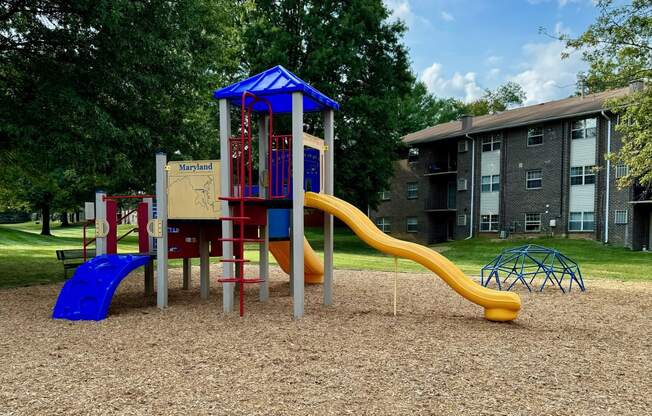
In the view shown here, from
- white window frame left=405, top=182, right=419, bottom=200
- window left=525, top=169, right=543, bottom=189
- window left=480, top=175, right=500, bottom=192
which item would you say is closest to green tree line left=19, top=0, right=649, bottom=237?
window left=525, top=169, right=543, bottom=189

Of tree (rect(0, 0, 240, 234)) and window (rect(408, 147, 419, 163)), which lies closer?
tree (rect(0, 0, 240, 234))

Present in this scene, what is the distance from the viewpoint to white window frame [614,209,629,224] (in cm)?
2781

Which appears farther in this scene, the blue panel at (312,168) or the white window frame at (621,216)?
the white window frame at (621,216)

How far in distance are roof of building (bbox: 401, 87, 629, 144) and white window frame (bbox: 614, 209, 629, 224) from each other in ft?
18.9

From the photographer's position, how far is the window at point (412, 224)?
40737 millimetres

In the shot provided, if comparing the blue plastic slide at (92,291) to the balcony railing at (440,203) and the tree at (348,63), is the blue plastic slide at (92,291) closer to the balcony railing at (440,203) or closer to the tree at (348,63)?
the tree at (348,63)

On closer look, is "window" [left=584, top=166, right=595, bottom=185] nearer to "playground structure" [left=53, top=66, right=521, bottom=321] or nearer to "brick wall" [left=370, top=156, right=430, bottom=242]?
"brick wall" [left=370, top=156, right=430, bottom=242]

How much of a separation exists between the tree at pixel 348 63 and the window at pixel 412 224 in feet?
38.4

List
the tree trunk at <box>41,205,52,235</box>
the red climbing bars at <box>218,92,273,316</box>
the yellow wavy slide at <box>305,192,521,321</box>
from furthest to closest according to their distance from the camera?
the tree trunk at <box>41,205,52,235</box>
the red climbing bars at <box>218,92,273,316</box>
the yellow wavy slide at <box>305,192,521,321</box>

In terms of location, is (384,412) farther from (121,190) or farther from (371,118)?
(121,190)

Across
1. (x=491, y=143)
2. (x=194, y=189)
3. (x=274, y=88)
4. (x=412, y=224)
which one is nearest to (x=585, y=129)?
(x=491, y=143)

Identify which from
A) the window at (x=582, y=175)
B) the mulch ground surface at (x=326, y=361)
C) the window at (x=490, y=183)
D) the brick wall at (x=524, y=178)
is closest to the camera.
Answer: the mulch ground surface at (x=326, y=361)

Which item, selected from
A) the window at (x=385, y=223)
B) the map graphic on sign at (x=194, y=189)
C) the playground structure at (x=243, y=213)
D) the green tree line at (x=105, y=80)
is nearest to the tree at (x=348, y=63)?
the green tree line at (x=105, y=80)

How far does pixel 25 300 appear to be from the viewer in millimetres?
10031
